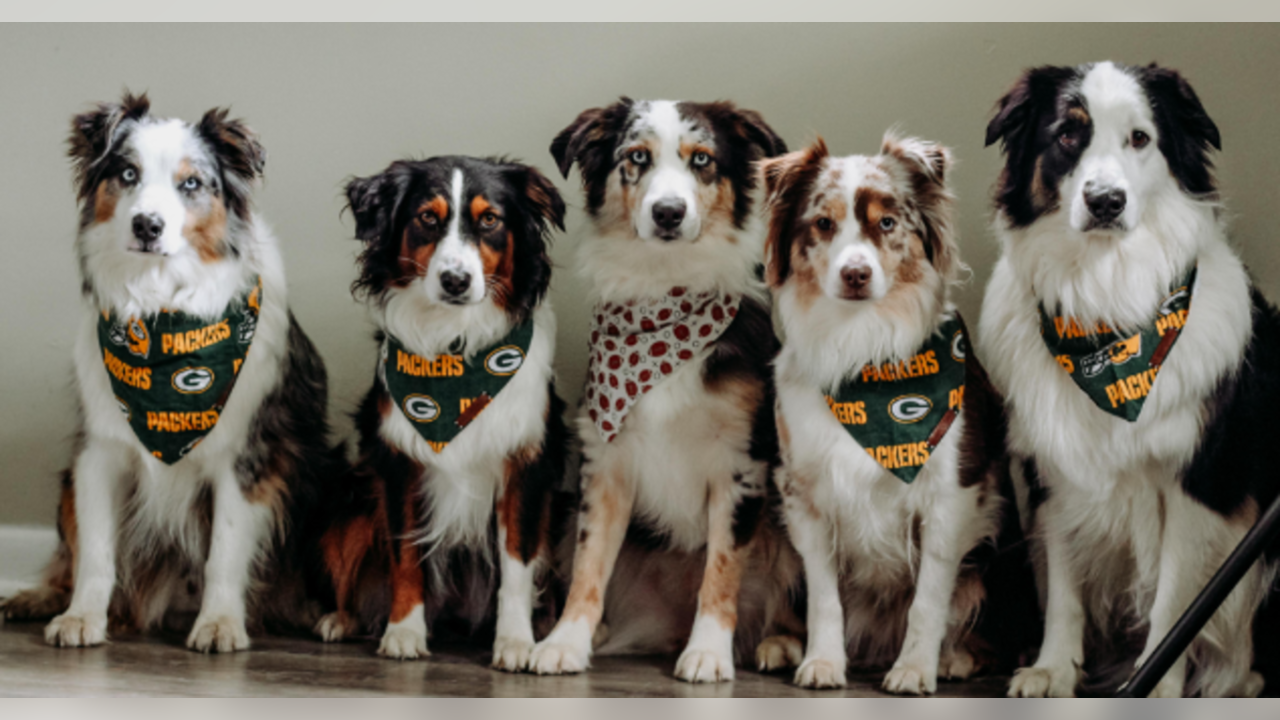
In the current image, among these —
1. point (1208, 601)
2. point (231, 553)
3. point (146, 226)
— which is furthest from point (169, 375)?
point (1208, 601)

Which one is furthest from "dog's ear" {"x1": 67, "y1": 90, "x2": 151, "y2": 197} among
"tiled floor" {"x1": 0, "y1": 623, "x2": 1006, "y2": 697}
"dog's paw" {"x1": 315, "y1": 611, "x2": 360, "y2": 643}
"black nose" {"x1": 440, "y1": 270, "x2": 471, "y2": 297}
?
"dog's paw" {"x1": 315, "y1": 611, "x2": 360, "y2": 643}

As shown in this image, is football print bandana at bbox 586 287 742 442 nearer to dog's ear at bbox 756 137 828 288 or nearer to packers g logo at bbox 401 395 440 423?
dog's ear at bbox 756 137 828 288

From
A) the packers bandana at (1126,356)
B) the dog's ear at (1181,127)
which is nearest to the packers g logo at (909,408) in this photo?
the packers bandana at (1126,356)

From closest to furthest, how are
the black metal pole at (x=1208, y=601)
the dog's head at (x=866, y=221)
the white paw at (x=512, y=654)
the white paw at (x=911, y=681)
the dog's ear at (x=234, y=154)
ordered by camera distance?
the black metal pole at (x=1208, y=601) → the white paw at (x=911, y=681) → the dog's head at (x=866, y=221) → the white paw at (x=512, y=654) → the dog's ear at (x=234, y=154)

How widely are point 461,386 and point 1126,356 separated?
4.99ft

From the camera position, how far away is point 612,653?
113 inches

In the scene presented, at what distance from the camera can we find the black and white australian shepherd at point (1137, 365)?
7.47 feet

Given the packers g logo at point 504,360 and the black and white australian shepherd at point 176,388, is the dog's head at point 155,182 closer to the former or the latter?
the black and white australian shepherd at point 176,388

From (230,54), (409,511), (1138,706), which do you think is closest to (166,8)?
(230,54)

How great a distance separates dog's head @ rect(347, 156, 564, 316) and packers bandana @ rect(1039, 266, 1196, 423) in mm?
1294

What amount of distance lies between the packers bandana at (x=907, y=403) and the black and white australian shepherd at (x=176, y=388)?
1.48 meters

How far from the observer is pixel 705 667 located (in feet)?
8.25

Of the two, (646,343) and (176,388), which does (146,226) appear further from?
(646,343)

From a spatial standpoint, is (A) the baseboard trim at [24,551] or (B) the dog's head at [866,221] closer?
(B) the dog's head at [866,221]
